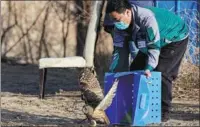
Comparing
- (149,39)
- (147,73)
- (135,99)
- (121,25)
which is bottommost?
(135,99)

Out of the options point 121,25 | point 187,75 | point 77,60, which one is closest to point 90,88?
point 121,25

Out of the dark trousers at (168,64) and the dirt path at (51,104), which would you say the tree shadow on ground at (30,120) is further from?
the dark trousers at (168,64)

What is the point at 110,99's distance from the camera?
5.65 metres

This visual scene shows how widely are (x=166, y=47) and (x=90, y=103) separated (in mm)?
1268

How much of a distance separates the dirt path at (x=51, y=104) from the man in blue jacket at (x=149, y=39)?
0.80 meters

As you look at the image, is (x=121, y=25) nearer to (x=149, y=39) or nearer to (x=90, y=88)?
(x=149, y=39)

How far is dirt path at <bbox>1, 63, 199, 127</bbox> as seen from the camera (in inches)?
282

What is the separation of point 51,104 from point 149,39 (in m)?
2.90

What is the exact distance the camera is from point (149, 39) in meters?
6.00

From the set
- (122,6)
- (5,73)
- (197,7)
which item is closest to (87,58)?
(197,7)

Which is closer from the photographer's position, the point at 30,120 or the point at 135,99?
the point at 135,99

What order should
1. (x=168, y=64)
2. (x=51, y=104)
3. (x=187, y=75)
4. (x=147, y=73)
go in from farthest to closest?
(x=187, y=75), (x=51, y=104), (x=168, y=64), (x=147, y=73)

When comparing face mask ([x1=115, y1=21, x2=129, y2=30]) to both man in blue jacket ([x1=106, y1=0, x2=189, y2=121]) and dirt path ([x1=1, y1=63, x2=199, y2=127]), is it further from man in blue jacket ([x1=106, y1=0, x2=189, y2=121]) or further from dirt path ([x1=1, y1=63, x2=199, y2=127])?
dirt path ([x1=1, y1=63, x2=199, y2=127])

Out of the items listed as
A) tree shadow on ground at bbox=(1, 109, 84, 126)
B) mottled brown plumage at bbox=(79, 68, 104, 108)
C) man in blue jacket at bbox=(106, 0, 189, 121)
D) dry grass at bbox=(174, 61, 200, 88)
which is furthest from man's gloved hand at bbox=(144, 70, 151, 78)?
dry grass at bbox=(174, 61, 200, 88)
